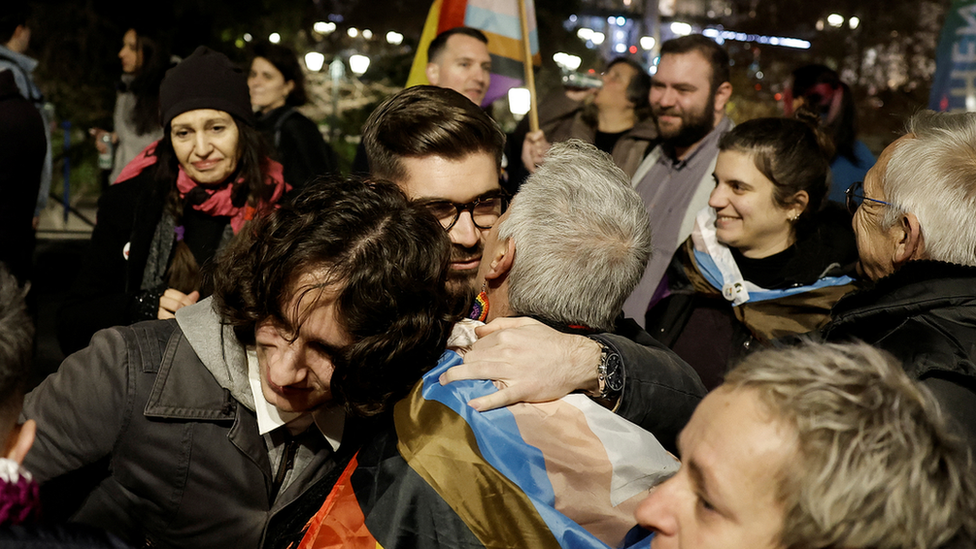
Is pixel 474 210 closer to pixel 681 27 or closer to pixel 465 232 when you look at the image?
pixel 465 232

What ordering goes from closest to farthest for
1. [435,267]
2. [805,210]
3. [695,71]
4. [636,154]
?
[435,267] → [805,210] → [695,71] → [636,154]

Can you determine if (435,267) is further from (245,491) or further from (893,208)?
(893,208)

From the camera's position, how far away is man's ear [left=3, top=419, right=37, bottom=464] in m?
1.23

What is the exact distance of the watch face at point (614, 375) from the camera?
6.25ft

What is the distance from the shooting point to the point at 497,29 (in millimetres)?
4828

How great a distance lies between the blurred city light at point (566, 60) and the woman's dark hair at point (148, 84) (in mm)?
11035

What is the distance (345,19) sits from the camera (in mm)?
16656

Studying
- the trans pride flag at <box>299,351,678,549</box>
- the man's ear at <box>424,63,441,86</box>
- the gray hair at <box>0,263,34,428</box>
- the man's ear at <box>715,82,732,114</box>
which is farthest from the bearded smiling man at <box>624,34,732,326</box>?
the gray hair at <box>0,263,34,428</box>

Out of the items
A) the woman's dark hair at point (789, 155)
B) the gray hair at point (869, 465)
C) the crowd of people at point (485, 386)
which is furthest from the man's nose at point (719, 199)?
the gray hair at point (869, 465)

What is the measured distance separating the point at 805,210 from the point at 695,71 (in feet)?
5.13

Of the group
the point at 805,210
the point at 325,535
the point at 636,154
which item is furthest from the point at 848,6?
the point at 325,535

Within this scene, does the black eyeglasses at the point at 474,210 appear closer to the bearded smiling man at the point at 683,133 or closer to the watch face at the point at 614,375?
the watch face at the point at 614,375

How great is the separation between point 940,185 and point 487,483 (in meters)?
1.54

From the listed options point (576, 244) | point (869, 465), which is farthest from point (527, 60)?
point (869, 465)
